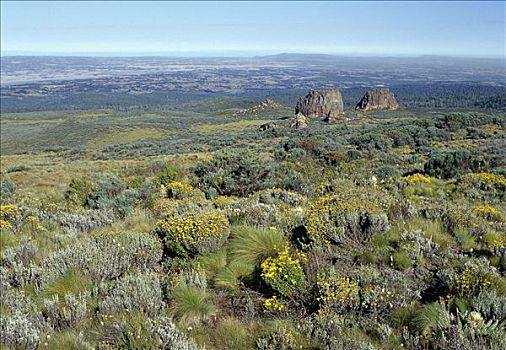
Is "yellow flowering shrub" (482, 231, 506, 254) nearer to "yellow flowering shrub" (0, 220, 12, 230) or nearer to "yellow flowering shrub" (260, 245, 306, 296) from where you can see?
"yellow flowering shrub" (260, 245, 306, 296)

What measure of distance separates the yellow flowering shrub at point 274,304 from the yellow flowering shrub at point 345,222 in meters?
1.14

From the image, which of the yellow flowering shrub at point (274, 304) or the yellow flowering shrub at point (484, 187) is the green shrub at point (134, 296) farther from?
the yellow flowering shrub at point (484, 187)

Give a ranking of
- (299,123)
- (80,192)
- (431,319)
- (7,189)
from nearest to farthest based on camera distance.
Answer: (431,319), (80,192), (7,189), (299,123)

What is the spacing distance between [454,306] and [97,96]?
188975 millimetres

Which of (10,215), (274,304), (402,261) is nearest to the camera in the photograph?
(274,304)

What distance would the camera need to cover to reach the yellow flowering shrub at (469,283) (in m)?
3.49

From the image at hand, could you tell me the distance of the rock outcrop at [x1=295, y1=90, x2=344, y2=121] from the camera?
6825 cm

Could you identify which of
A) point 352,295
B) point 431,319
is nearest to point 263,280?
point 352,295

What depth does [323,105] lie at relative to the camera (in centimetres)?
6875

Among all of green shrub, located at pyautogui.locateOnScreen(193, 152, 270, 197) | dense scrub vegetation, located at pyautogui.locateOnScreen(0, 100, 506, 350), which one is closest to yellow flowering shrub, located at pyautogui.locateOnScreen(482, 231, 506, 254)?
dense scrub vegetation, located at pyautogui.locateOnScreen(0, 100, 506, 350)

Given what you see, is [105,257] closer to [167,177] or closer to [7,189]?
[167,177]

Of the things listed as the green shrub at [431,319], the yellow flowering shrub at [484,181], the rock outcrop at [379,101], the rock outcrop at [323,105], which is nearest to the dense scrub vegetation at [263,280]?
the green shrub at [431,319]

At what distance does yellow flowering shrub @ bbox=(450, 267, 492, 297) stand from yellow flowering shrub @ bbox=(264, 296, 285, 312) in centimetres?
148

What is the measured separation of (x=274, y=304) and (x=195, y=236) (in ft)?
5.26
